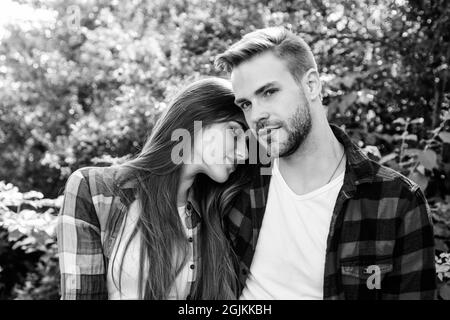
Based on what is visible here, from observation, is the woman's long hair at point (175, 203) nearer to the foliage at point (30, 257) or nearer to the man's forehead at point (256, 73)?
the man's forehead at point (256, 73)

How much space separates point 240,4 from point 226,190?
206 centimetres

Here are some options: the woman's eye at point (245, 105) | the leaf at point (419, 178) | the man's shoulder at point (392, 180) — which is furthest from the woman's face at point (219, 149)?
the leaf at point (419, 178)

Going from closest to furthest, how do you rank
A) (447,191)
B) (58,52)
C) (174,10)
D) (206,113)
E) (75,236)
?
(75,236), (206,113), (447,191), (174,10), (58,52)

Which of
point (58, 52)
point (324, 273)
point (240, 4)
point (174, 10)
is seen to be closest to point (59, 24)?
point (58, 52)

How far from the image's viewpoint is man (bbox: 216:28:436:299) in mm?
2389

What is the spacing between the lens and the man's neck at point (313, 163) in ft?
8.66

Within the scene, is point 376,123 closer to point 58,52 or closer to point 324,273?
point 324,273

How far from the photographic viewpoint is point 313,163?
2.66 meters

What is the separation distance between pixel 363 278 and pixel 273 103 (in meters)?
0.88

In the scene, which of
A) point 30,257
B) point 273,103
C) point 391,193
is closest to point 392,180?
point 391,193

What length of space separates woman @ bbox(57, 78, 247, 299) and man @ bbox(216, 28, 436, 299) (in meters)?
0.12

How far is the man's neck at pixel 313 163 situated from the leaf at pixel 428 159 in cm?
74

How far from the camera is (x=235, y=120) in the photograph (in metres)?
2.72

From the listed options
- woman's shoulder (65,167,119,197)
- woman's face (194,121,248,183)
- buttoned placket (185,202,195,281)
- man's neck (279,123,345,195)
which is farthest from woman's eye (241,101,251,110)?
woman's shoulder (65,167,119,197)
